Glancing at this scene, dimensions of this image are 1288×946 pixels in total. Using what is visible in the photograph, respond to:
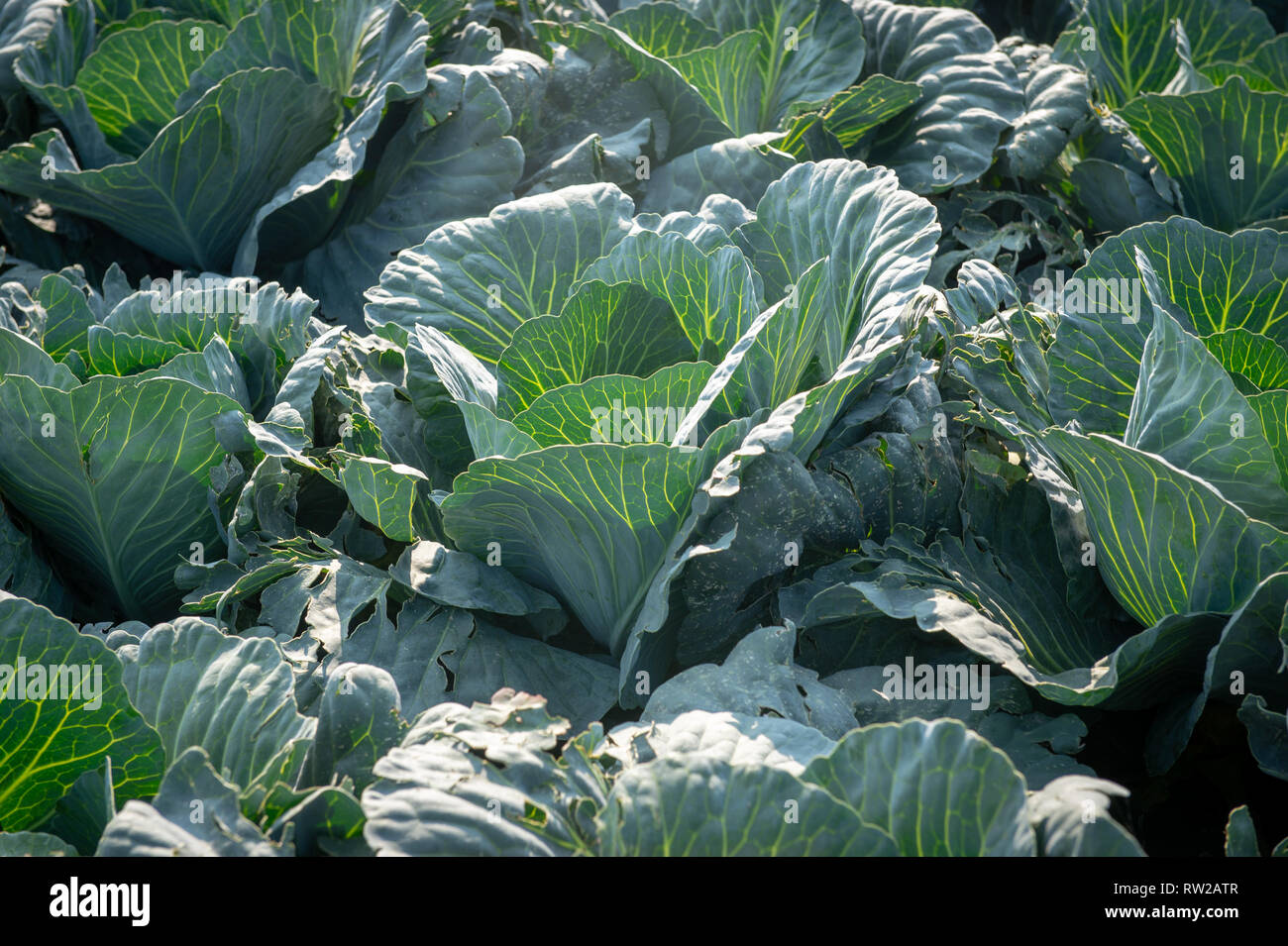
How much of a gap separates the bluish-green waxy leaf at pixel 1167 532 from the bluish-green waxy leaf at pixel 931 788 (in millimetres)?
600

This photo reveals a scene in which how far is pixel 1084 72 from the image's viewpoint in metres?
3.61

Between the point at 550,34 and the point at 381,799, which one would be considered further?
the point at 550,34

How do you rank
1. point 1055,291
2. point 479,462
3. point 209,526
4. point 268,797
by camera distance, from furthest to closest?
point 1055,291 → point 209,526 → point 479,462 → point 268,797

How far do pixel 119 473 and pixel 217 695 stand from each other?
25.5 inches

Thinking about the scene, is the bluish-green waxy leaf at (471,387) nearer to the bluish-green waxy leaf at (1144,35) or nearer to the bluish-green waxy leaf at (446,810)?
the bluish-green waxy leaf at (446,810)

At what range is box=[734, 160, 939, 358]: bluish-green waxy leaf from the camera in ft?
7.46

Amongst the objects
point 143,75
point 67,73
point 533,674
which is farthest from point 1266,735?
point 67,73

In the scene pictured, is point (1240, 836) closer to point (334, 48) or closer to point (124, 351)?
point (124, 351)

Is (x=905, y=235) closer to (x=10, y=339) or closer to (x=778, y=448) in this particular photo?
(x=778, y=448)

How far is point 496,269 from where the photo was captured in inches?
102

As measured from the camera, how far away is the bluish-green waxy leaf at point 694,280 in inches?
89.7

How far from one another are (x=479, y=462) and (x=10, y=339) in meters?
1.16

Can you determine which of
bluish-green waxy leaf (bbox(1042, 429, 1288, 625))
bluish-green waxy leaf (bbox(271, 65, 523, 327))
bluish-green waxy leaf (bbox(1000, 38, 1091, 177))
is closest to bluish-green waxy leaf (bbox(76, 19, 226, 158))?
bluish-green waxy leaf (bbox(271, 65, 523, 327))
